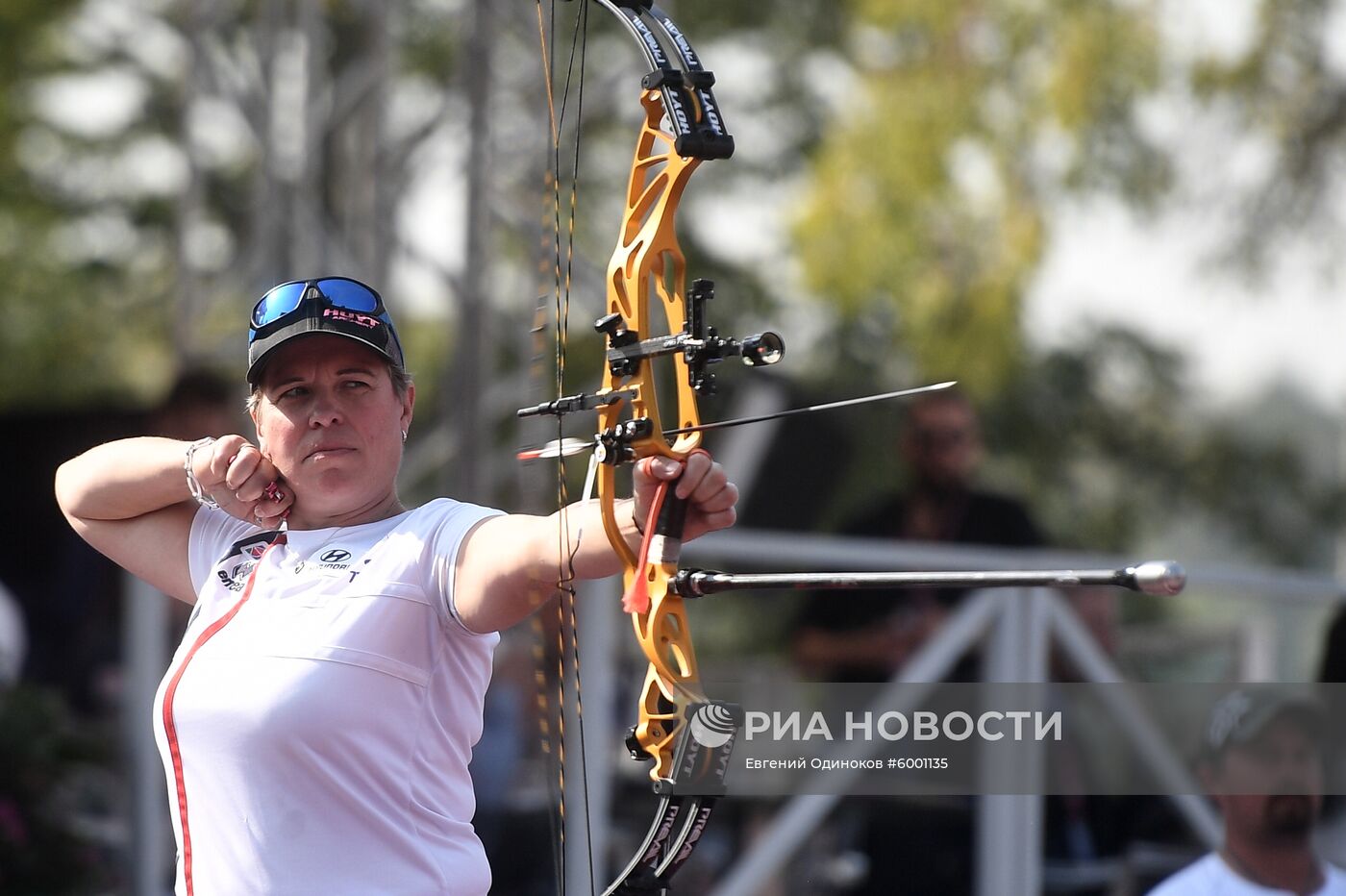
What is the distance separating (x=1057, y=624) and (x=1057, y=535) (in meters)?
6.96

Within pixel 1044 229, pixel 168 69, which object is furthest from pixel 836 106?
pixel 168 69

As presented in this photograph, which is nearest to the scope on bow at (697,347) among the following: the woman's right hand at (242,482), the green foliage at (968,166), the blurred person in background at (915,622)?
the woman's right hand at (242,482)

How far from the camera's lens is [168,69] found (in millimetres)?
12609

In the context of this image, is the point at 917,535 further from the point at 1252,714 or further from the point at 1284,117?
the point at 1284,117

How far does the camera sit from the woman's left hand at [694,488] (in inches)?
76.7

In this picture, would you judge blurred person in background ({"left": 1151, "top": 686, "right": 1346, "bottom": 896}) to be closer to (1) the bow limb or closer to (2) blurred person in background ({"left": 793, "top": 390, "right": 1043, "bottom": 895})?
(2) blurred person in background ({"left": 793, "top": 390, "right": 1043, "bottom": 895})

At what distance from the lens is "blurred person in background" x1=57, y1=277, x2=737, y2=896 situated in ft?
6.64

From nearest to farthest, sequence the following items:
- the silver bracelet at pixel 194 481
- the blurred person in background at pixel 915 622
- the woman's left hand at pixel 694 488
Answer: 1. the woman's left hand at pixel 694 488
2. the silver bracelet at pixel 194 481
3. the blurred person in background at pixel 915 622

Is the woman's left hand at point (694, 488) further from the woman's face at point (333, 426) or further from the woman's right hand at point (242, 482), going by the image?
the woman's right hand at point (242, 482)

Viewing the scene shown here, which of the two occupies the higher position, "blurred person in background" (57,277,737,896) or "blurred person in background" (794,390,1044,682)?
"blurred person in background" (794,390,1044,682)

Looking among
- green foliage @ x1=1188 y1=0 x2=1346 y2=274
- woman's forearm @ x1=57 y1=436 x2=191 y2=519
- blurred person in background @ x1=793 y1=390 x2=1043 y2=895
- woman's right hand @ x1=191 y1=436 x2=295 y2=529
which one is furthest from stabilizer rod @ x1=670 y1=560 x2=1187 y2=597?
green foliage @ x1=1188 y1=0 x2=1346 y2=274

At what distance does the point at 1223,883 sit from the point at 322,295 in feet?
6.78

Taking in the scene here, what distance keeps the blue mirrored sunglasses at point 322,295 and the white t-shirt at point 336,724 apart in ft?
0.92

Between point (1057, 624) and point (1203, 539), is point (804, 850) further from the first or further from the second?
point (1203, 539)
